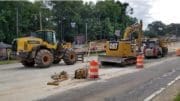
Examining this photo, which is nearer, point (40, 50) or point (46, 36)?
point (40, 50)

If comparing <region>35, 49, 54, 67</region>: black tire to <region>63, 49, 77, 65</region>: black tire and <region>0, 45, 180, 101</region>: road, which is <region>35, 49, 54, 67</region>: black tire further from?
<region>0, 45, 180, 101</region>: road

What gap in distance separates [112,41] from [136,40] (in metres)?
2.87

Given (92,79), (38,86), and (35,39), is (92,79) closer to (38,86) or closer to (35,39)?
(38,86)

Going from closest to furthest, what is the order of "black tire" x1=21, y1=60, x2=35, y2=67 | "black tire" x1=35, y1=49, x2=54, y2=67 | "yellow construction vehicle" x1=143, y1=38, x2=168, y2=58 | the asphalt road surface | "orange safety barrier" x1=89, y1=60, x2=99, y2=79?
the asphalt road surface → "orange safety barrier" x1=89, y1=60, x2=99, y2=79 → "black tire" x1=35, y1=49, x2=54, y2=67 → "black tire" x1=21, y1=60, x2=35, y2=67 → "yellow construction vehicle" x1=143, y1=38, x2=168, y2=58

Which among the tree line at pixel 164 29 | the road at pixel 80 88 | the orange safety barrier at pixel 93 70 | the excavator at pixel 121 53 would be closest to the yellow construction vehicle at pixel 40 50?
the excavator at pixel 121 53

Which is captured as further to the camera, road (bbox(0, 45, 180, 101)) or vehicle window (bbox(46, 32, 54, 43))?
vehicle window (bbox(46, 32, 54, 43))

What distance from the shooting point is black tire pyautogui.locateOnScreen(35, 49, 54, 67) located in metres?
27.8

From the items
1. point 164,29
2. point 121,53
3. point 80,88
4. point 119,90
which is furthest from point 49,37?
point 164,29

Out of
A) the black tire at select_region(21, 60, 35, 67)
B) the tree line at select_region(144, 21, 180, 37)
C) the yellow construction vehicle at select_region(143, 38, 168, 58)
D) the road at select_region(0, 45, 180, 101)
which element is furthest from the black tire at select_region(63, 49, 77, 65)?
the tree line at select_region(144, 21, 180, 37)

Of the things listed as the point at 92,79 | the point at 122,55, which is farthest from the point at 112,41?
the point at 92,79

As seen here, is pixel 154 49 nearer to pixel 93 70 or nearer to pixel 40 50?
pixel 40 50

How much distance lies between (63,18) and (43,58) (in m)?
78.3

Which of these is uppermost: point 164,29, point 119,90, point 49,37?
point 164,29

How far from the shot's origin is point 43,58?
1103 inches
